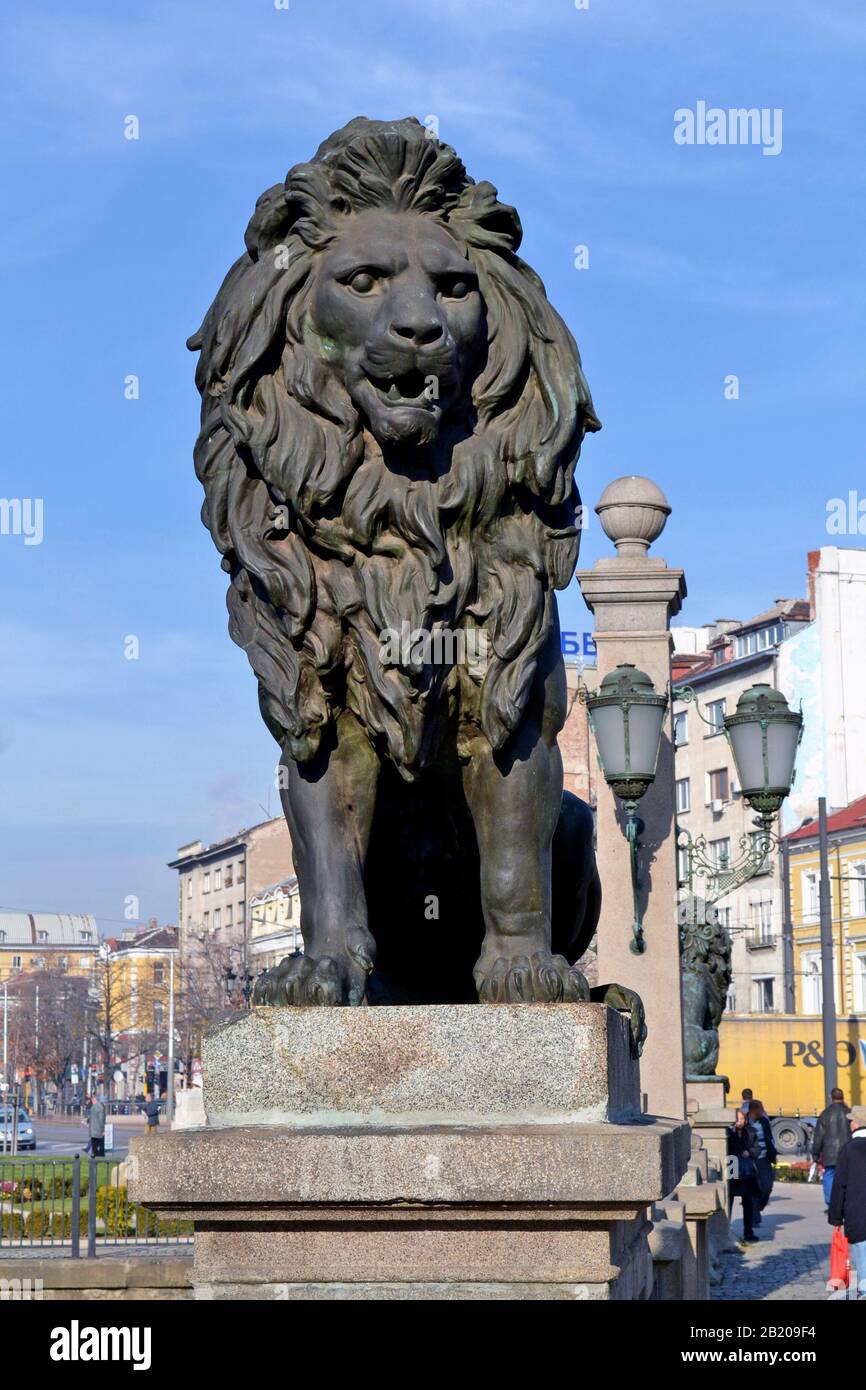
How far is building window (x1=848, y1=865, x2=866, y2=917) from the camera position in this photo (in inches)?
2252

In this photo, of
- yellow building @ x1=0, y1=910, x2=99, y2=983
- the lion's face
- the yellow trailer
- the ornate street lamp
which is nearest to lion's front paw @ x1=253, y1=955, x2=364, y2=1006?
the lion's face

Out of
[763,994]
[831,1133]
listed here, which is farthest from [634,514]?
[763,994]

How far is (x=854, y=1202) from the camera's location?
1230 centimetres

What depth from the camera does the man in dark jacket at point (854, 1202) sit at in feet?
40.1

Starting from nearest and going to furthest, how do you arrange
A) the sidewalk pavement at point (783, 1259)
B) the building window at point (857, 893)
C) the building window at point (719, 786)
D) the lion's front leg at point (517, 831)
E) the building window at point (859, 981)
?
the lion's front leg at point (517, 831) < the sidewalk pavement at point (783, 1259) < the building window at point (857, 893) < the building window at point (859, 981) < the building window at point (719, 786)

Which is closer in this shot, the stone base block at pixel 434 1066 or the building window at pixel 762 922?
the stone base block at pixel 434 1066

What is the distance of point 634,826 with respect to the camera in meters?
9.48

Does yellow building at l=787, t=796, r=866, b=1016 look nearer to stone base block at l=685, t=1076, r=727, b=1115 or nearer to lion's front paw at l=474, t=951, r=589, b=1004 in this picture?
stone base block at l=685, t=1076, r=727, b=1115

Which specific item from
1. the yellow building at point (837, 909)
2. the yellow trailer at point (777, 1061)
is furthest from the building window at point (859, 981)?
the yellow trailer at point (777, 1061)

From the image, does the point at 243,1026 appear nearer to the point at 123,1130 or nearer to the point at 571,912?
the point at 571,912

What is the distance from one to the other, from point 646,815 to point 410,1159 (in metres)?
7.03

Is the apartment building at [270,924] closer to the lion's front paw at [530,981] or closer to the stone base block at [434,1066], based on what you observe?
the lion's front paw at [530,981]

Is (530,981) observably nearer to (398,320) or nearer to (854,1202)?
(398,320)
